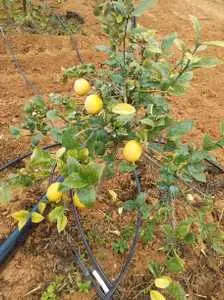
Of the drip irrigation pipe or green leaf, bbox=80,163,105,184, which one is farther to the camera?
the drip irrigation pipe

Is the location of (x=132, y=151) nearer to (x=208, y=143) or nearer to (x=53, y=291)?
(x=208, y=143)

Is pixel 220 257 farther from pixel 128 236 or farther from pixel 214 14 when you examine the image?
pixel 214 14

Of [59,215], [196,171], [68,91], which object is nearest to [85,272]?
[59,215]

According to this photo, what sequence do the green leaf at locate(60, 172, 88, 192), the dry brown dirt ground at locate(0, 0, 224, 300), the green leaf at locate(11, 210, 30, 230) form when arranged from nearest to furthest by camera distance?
1. the green leaf at locate(60, 172, 88, 192)
2. the green leaf at locate(11, 210, 30, 230)
3. the dry brown dirt ground at locate(0, 0, 224, 300)

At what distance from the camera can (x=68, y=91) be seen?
3.01m

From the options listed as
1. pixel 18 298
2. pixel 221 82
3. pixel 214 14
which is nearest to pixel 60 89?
pixel 221 82

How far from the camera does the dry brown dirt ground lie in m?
1.92

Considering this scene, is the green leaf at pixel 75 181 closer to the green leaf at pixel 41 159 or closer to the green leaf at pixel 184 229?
the green leaf at pixel 41 159

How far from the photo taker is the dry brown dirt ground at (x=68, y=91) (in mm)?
1923

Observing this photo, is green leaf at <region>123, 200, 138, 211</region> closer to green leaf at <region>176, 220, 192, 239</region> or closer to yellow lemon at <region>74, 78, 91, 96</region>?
green leaf at <region>176, 220, 192, 239</region>

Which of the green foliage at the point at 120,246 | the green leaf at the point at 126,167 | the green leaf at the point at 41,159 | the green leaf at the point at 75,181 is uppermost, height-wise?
the green leaf at the point at 75,181

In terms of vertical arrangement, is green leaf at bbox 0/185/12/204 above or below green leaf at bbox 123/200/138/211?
above

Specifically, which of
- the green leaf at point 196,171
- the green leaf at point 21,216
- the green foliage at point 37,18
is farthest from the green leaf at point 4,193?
the green foliage at point 37,18

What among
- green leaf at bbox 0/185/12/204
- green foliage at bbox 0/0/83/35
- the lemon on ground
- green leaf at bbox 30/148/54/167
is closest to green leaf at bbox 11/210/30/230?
green leaf at bbox 0/185/12/204
